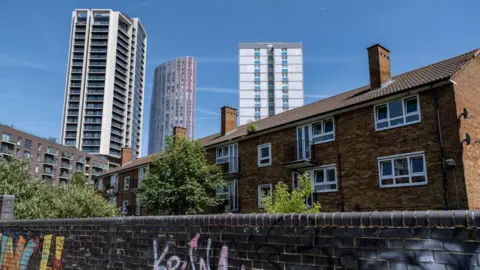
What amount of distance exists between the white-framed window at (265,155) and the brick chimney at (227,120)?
7.36 metres

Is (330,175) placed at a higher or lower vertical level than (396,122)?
lower

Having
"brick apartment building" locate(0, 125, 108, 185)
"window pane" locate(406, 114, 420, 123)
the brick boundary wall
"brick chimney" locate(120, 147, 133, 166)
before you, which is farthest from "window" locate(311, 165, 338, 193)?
"brick apartment building" locate(0, 125, 108, 185)

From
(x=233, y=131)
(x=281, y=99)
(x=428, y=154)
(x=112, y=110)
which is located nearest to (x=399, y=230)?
(x=428, y=154)

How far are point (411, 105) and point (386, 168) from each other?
3.18 metres

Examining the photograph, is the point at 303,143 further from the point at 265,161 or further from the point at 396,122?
the point at 396,122

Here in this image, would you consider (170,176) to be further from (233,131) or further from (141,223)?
(141,223)

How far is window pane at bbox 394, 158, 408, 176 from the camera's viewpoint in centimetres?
1723

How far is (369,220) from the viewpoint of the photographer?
3.34 meters

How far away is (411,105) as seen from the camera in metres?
17.7

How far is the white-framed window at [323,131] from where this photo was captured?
21.1 m

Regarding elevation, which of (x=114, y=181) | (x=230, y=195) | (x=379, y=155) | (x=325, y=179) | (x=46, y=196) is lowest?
(x=46, y=196)

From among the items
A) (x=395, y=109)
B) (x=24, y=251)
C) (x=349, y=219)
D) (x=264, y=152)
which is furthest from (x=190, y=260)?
(x=264, y=152)

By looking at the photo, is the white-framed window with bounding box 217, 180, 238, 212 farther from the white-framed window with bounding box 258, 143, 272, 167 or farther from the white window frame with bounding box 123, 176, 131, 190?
the white window frame with bounding box 123, 176, 131, 190

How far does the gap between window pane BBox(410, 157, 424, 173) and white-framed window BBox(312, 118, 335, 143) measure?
472 cm
